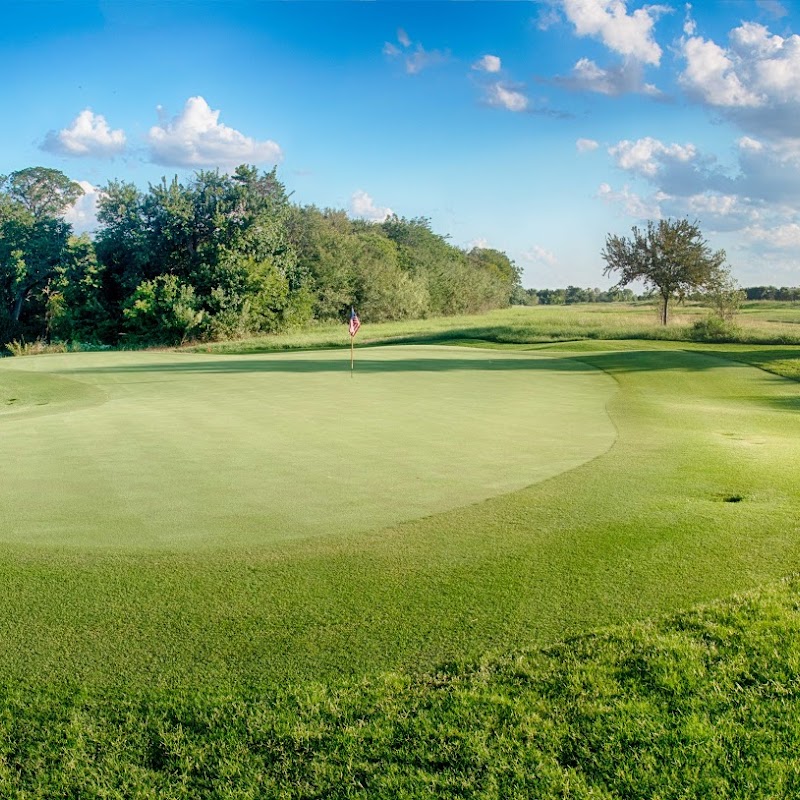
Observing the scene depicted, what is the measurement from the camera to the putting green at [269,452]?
19.6 feet

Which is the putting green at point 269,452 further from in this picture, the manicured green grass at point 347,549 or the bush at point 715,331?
the bush at point 715,331

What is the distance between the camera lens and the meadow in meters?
3.07

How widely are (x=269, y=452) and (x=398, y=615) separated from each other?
15.0 ft

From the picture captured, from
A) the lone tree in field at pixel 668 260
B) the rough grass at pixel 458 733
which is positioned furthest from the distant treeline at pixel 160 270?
the rough grass at pixel 458 733

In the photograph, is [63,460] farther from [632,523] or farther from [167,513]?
[632,523]

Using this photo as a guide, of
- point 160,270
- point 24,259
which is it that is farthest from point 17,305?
point 160,270

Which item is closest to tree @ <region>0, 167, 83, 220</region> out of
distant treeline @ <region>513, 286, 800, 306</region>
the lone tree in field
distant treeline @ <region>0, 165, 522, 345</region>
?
distant treeline @ <region>0, 165, 522, 345</region>

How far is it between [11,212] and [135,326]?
1572 cm

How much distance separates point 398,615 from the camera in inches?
169

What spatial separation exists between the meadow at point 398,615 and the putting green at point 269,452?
0.05 meters

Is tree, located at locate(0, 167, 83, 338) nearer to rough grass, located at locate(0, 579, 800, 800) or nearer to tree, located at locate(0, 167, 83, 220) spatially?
tree, located at locate(0, 167, 83, 220)

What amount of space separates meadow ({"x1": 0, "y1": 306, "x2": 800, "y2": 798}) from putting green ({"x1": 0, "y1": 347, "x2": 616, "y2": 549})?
50 millimetres

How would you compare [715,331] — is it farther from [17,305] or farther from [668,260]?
[17,305]

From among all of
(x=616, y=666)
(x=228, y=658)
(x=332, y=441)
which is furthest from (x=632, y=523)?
(x=332, y=441)
